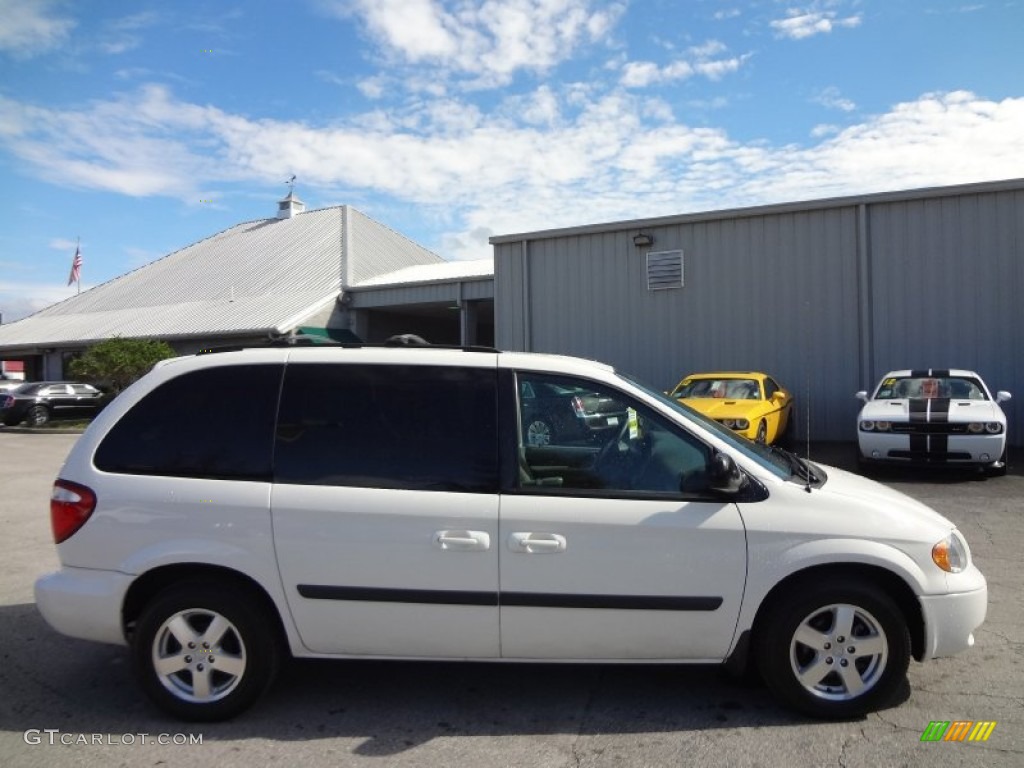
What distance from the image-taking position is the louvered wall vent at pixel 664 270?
1702 centimetres

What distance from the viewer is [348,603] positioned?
330 cm

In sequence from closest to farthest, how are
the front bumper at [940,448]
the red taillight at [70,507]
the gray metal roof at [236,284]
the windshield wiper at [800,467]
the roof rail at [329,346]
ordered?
the red taillight at [70,507], the windshield wiper at [800,467], the roof rail at [329,346], the front bumper at [940,448], the gray metal roof at [236,284]

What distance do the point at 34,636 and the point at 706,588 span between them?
4.05 metres

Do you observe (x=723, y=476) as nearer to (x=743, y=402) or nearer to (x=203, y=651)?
(x=203, y=651)

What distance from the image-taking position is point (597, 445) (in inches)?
143

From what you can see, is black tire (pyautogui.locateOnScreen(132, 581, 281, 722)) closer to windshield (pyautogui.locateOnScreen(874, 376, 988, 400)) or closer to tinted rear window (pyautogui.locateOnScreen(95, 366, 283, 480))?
tinted rear window (pyautogui.locateOnScreen(95, 366, 283, 480))

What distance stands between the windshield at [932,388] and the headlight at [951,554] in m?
8.20

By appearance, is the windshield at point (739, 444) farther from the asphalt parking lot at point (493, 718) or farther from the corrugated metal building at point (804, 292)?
the corrugated metal building at point (804, 292)

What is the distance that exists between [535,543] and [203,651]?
1.60 meters

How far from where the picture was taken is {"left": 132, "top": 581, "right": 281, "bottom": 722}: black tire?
3.32m

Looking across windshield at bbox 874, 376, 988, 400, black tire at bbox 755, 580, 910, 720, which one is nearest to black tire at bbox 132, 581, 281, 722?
black tire at bbox 755, 580, 910, 720

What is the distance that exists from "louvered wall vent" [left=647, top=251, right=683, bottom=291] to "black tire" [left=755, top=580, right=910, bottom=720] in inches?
565

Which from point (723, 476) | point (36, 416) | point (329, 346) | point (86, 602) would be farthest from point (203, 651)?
point (36, 416)

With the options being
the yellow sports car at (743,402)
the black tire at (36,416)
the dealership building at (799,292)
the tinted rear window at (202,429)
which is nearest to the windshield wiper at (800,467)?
the tinted rear window at (202,429)
